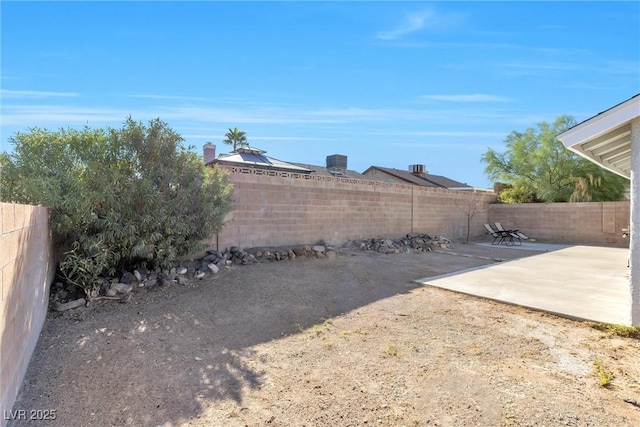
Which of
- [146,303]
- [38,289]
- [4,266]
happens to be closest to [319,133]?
[146,303]

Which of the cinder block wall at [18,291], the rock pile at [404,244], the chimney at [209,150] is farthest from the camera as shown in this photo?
the chimney at [209,150]

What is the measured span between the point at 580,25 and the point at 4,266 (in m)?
10.8

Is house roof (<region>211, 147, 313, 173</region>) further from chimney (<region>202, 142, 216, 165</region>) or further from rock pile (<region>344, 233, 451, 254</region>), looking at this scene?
rock pile (<region>344, 233, 451, 254</region>)

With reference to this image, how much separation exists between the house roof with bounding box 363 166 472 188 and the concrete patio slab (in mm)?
18987

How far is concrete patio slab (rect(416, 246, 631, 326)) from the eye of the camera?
16.4 feet

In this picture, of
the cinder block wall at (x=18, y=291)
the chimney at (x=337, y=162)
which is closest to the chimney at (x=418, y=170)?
the chimney at (x=337, y=162)

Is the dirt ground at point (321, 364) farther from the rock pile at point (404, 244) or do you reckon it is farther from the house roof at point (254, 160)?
the house roof at point (254, 160)

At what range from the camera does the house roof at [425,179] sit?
29.3m

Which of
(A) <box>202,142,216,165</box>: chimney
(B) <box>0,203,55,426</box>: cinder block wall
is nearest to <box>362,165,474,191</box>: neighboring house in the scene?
(A) <box>202,142,216,165</box>: chimney

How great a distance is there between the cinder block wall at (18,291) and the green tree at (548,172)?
20.3 m

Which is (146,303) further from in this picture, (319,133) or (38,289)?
(319,133)

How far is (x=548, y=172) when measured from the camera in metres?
18.0

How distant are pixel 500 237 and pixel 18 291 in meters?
17.2

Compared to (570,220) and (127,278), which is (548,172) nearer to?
(570,220)
